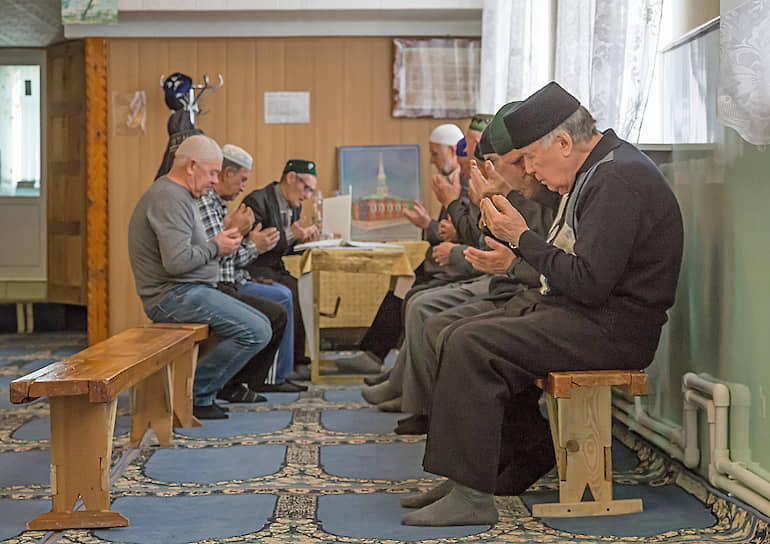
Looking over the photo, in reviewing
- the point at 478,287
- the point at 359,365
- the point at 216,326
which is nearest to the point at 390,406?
the point at 478,287

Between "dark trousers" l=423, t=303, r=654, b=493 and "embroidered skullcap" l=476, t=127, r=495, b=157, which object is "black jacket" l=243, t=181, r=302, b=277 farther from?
"dark trousers" l=423, t=303, r=654, b=493

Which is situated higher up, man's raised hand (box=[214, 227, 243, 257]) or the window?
the window

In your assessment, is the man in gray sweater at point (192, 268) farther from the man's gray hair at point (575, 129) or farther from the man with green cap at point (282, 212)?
the man's gray hair at point (575, 129)

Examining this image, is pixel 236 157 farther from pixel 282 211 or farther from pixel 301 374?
pixel 301 374

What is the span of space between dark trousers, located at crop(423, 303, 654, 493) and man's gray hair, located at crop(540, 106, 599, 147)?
48 cm

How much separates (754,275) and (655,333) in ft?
0.98

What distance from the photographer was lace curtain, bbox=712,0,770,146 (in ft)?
6.25

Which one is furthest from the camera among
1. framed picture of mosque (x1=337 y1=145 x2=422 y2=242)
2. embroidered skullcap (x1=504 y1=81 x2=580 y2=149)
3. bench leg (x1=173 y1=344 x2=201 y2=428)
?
framed picture of mosque (x1=337 y1=145 x2=422 y2=242)

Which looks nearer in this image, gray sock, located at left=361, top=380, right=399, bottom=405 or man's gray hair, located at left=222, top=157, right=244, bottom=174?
gray sock, located at left=361, top=380, right=399, bottom=405

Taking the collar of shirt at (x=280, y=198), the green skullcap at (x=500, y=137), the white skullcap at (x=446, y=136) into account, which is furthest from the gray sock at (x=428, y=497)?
the collar of shirt at (x=280, y=198)

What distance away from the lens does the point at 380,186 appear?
20.7 ft

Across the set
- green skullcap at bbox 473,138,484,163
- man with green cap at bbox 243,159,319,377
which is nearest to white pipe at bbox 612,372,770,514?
green skullcap at bbox 473,138,484,163

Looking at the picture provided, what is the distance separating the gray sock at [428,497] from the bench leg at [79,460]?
0.79m

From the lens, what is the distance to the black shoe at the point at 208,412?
382 centimetres
